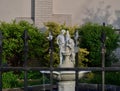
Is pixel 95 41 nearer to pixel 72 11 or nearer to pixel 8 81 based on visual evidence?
pixel 72 11

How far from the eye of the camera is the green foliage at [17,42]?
17.4 m

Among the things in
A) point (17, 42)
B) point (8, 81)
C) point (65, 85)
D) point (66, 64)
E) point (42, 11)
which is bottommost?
point (8, 81)

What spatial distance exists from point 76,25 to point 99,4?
1.47m

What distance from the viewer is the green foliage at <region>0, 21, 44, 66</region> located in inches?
686

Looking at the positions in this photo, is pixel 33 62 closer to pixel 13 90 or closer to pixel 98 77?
pixel 98 77

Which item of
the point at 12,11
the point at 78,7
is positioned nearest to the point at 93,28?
the point at 78,7

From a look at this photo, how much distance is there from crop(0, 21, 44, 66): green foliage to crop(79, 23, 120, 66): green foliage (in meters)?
1.52

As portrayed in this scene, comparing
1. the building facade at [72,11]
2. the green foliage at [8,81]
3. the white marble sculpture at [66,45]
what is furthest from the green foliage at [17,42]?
the white marble sculpture at [66,45]

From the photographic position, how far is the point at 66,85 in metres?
11.1

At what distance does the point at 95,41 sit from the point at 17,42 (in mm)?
2713

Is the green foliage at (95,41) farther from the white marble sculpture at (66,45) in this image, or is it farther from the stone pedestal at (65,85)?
the stone pedestal at (65,85)

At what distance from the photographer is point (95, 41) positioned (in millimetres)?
17672

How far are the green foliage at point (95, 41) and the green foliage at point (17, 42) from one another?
1.52 metres

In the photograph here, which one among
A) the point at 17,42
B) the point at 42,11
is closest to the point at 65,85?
the point at 17,42
